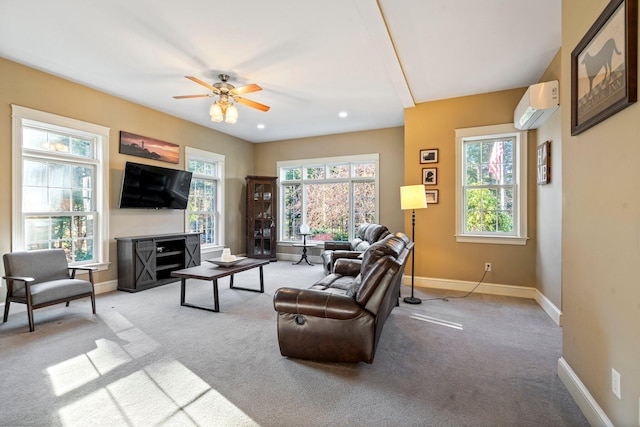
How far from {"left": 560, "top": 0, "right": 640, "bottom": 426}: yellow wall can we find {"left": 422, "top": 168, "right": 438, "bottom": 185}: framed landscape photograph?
2.54 meters

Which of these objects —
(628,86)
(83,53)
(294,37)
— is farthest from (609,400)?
(83,53)

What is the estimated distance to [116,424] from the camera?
169cm

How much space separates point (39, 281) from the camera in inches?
132

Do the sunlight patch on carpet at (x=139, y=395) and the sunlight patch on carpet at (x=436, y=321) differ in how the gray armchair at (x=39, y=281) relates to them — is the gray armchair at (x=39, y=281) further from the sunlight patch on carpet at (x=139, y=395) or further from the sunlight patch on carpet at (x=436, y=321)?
the sunlight patch on carpet at (x=436, y=321)

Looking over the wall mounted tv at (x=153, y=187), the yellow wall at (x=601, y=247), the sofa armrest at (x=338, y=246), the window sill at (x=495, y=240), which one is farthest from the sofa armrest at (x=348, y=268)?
the wall mounted tv at (x=153, y=187)

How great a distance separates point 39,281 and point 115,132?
239 centimetres

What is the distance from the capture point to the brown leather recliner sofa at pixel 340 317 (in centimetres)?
220

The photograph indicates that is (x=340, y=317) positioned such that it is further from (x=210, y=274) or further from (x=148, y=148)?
(x=148, y=148)

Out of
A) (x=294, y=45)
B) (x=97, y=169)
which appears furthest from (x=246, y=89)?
(x=97, y=169)

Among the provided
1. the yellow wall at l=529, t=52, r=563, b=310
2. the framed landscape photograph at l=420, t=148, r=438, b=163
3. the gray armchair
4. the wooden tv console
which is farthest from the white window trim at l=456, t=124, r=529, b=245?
the gray armchair

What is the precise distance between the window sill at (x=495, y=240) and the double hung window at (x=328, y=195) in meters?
2.20

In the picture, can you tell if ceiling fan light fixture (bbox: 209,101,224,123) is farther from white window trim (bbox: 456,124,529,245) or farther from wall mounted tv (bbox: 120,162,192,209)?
white window trim (bbox: 456,124,529,245)

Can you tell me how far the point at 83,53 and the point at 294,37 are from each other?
2433 millimetres

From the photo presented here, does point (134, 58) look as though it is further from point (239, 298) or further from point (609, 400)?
point (609, 400)
